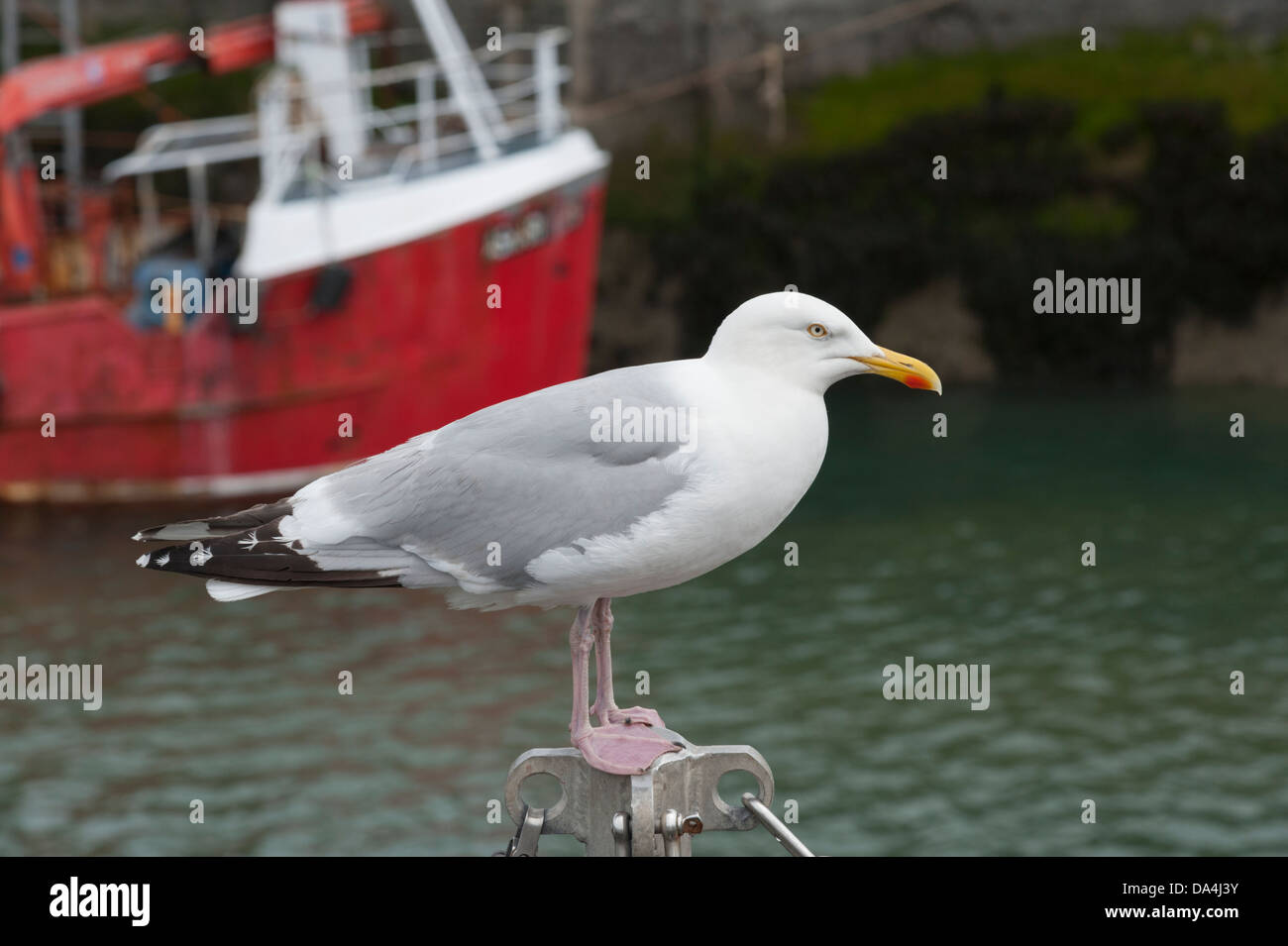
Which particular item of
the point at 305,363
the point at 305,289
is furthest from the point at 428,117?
the point at 305,363

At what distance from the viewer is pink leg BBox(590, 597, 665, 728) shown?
4734 mm

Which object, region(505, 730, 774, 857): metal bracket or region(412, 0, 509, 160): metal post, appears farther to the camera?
region(412, 0, 509, 160): metal post

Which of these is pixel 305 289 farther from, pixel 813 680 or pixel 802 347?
pixel 802 347

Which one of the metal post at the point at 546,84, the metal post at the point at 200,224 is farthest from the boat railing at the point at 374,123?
the metal post at the point at 200,224

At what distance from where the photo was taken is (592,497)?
457 cm

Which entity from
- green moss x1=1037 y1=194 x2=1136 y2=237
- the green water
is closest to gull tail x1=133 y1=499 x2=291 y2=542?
the green water

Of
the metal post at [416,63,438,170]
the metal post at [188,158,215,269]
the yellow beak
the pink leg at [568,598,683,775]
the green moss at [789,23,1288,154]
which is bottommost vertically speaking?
the pink leg at [568,598,683,775]

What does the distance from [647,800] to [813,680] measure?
12.2 meters

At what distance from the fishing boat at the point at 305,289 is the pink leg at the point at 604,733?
14.2 m

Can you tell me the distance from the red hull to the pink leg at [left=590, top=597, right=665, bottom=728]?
1462cm

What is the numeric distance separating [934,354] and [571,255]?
9342 mm

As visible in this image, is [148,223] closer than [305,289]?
No

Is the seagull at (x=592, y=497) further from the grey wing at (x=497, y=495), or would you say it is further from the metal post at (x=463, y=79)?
the metal post at (x=463, y=79)

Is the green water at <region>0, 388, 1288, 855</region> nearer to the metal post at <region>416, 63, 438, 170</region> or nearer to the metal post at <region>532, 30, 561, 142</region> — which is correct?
the metal post at <region>416, 63, 438, 170</region>
